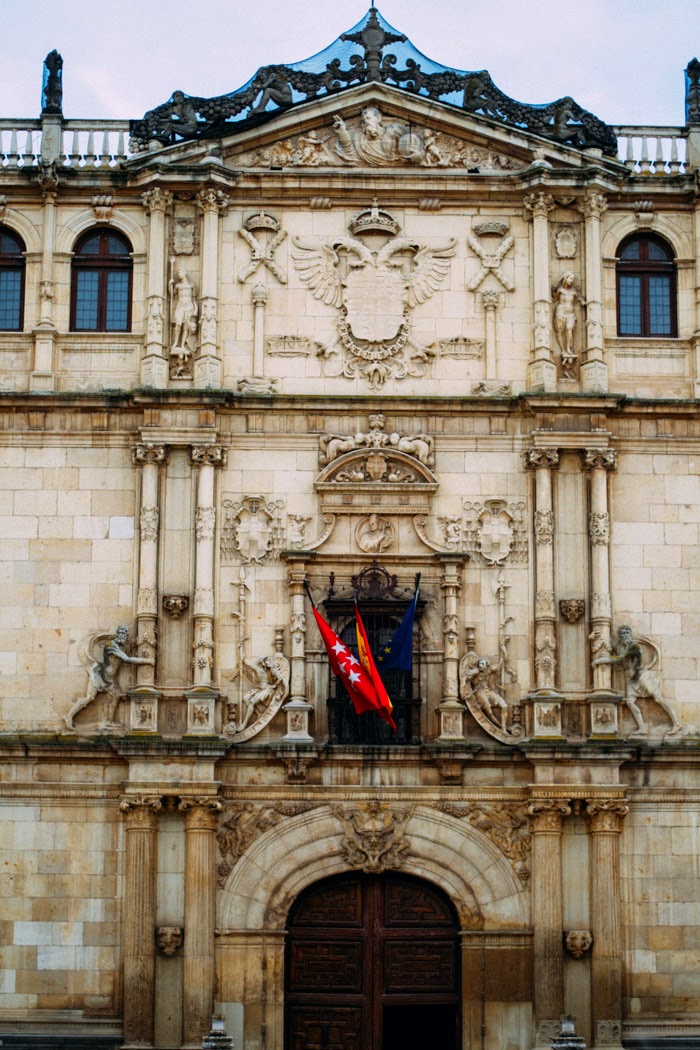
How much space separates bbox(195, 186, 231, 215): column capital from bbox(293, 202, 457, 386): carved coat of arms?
4.09ft

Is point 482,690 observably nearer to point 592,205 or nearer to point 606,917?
point 606,917

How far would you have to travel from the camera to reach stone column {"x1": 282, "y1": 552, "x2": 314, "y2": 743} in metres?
27.0

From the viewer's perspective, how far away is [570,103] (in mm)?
29359

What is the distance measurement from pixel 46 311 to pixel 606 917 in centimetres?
1222

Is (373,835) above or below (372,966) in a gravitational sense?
above

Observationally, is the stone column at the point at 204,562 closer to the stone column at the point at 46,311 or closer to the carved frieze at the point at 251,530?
the carved frieze at the point at 251,530

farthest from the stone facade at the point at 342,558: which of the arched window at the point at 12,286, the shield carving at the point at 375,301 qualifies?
the arched window at the point at 12,286

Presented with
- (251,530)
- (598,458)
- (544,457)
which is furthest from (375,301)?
(598,458)

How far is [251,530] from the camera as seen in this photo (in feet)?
91.2

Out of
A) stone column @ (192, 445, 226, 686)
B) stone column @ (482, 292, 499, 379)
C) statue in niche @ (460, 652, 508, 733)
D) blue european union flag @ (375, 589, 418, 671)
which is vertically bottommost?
statue in niche @ (460, 652, 508, 733)

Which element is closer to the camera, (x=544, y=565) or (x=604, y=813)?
(x=604, y=813)

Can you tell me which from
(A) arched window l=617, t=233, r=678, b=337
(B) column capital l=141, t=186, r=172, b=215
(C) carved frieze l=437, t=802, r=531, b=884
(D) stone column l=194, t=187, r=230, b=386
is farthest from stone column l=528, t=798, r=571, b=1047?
(B) column capital l=141, t=186, r=172, b=215

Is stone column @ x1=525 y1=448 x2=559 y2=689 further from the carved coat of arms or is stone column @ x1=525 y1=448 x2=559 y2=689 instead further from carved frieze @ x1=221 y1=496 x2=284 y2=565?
carved frieze @ x1=221 y1=496 x2=284 y2=565

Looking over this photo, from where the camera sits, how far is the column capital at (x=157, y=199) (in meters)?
28.8
